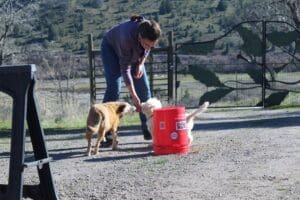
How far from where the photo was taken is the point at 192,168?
25.8 ft

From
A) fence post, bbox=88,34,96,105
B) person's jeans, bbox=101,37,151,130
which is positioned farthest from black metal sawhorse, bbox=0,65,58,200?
fence post, bbox=88,34,96,105

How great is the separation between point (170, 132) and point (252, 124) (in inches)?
130

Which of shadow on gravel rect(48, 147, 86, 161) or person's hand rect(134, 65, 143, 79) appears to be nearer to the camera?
shadow on gravel rect(48, 147, 86, 161)

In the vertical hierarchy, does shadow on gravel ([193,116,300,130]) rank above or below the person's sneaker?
below

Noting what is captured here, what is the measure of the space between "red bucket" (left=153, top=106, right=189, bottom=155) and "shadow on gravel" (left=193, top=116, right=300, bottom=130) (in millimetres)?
2747

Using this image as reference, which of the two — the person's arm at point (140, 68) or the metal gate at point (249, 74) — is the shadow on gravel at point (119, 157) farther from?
the metal gate at point (249, 74)

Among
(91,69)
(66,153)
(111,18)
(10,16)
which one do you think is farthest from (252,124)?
(111,18)

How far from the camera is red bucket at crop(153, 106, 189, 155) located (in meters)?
8.72

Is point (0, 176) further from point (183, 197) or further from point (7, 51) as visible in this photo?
point (7, 51)

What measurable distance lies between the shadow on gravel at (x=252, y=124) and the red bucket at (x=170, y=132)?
275 centimetres

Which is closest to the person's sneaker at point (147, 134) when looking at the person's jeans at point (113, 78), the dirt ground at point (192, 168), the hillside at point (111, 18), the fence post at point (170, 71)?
the dirt ground at point (192, 168)

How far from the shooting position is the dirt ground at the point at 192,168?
681 centimetres

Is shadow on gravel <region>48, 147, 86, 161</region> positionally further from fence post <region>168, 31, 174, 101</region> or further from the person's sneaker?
fence post <region>168, 31, 174, 101</region>

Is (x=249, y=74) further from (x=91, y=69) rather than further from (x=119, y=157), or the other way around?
(x=119, y=157)
